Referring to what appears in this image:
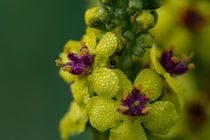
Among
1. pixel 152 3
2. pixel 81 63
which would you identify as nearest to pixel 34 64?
pixel 81 63

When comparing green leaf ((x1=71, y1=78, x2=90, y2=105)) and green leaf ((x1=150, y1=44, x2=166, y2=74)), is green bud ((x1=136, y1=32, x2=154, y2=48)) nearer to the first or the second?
green leaf ((x1=150, y1=44, x2=166, y2=74))

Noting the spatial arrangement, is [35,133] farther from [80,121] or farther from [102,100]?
[102,100]

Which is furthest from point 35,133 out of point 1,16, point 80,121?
point 80,121

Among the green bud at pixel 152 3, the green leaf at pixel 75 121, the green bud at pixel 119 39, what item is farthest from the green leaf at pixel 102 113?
the green bud at pixel 152 3

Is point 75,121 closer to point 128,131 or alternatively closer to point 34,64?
point 128,131

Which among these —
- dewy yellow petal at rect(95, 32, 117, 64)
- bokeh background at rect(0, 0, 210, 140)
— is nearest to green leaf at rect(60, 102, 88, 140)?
dewy yellow petal at rect(95, 32, 117, 64)
